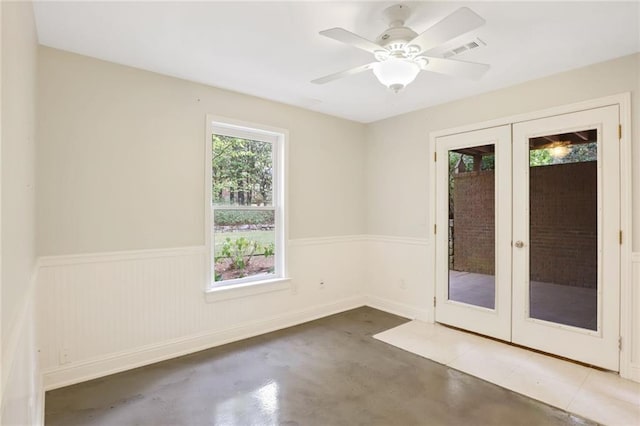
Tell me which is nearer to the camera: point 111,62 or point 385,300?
point 111,62

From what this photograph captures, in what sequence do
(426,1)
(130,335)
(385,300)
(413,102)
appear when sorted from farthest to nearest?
(385,300) → (413,102) → (130,335) → (426,1)

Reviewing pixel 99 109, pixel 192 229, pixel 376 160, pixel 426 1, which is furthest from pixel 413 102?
pixel 99 109

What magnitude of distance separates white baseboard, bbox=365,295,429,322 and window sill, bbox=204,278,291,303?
138 centimetres

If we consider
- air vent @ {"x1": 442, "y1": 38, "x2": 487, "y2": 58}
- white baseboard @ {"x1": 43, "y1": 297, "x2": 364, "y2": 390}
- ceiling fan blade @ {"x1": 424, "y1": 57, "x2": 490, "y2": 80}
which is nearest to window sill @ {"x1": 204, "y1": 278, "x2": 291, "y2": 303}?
white baseboard @ {"x1": 43, "y1": 297, "x2": 364, "y2": 390}

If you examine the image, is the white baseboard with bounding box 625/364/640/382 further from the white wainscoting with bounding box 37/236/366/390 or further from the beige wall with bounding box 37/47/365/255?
the beige wall with bounding box 37/47/365/255

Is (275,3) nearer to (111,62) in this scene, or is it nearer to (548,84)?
(111,62)

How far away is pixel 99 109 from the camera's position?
2.79 metres

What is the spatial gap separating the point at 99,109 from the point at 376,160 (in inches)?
128

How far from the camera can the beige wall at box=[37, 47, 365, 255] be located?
260 centimetres

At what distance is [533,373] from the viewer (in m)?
2.83

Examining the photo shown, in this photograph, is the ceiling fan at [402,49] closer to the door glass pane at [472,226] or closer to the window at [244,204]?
the door glass pane at [472,226]

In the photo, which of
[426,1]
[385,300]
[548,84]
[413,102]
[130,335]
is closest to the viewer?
[426,1]

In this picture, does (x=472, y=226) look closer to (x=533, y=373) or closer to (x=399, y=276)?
(x=399, y=276)

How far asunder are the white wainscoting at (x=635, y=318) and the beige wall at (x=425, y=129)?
0.16 metres
